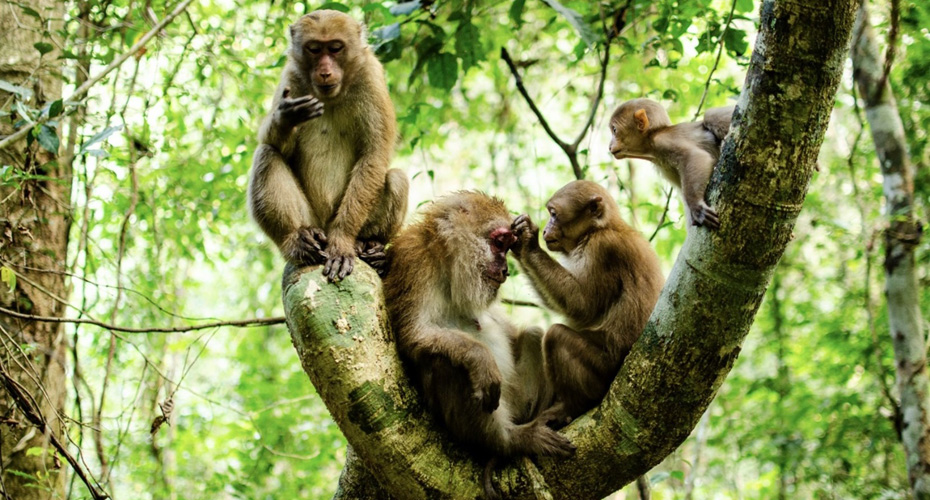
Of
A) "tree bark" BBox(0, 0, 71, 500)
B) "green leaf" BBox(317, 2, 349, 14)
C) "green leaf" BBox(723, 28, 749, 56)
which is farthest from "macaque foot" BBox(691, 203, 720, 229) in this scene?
"tree bark" BBox(0, 0, 71, 500)

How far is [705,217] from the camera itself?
3232 millimetres

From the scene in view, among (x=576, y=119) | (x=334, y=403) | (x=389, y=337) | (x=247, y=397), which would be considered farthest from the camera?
(x=576, y=119)

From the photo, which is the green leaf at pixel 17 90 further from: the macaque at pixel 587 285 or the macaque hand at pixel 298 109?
the macaque at pixel 587 285

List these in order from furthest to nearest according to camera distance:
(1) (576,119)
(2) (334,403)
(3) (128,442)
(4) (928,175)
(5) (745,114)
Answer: (1) (576,119) → (3) (128,442) → (4) (928,175) → (2) (334,403) → (5) (745,114)

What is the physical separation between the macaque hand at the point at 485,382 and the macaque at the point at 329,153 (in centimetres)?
103

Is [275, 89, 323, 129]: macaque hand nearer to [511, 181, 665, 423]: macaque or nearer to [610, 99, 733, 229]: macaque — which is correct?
[511, 181, 665, 423]: macaque

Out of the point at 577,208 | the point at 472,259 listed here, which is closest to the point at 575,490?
the point at 472,259

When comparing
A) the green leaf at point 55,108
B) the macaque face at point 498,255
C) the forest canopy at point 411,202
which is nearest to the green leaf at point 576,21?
A: the forest canopy at point 411,202

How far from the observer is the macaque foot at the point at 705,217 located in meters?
3.20

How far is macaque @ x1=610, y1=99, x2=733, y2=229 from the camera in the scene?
4098mm

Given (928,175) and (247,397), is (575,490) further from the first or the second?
(247,397)

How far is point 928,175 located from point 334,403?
645cm

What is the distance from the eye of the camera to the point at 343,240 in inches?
191

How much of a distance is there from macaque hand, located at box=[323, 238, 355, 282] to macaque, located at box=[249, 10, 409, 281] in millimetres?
60
